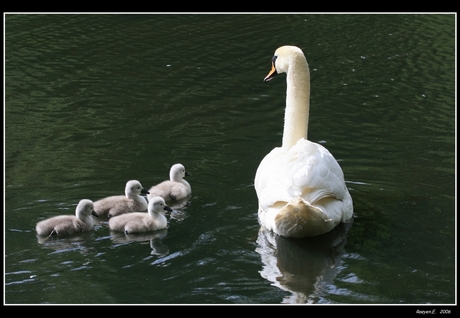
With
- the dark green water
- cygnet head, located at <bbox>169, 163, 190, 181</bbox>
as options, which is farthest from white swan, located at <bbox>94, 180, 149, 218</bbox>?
cygnet head, located at <bbox>169, 163, 190, 181</bbox>

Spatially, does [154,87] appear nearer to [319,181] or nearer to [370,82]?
[370,82]

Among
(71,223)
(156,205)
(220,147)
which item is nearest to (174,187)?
(156,205)

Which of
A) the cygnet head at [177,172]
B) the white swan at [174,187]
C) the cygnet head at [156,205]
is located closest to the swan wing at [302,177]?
the cygnet head at [156,205]

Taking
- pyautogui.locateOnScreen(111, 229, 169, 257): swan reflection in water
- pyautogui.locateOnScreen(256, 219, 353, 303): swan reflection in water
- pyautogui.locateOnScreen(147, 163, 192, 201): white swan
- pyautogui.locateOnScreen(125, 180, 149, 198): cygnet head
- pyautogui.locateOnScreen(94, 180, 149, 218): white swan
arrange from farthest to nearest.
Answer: pyautogui.locateOnScreen(147, 163, 192, 201): white swan < pyautogui.locateOnScreen(125, 180, 149, 198): cygnet head < pyautogui.locateOnScreen(94, 180, 149, 218): white swan < pyautogui.locateOnScreen(111, 229, 169, 257): swan reflection in water < pyautogui.locateOnScreen(256, 219, 353, 303): swan reflection in water

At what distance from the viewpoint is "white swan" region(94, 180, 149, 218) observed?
8859 millimetres

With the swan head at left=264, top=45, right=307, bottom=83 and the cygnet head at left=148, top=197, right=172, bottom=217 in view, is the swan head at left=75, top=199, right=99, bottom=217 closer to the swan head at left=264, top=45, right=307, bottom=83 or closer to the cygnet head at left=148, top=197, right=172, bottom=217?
the cygnet head at left=148, top=197, right=172, bottom=217

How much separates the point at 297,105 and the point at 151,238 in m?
2.40

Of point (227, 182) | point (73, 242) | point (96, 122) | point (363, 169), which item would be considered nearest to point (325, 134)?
point (363, 169)

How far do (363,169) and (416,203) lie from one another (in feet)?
4.19

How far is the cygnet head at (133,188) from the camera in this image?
29.7 ft

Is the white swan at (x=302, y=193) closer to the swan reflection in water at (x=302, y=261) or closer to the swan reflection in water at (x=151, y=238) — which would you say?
the swan reflection in water at (x=302, y=261)

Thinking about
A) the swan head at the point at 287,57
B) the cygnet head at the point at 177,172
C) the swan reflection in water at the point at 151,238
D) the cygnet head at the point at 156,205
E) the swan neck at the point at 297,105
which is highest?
the swan head at the point at 287,57

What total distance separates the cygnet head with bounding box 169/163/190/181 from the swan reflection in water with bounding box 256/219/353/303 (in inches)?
66.0

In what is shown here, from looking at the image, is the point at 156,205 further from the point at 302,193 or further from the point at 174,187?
the point at 302,193
